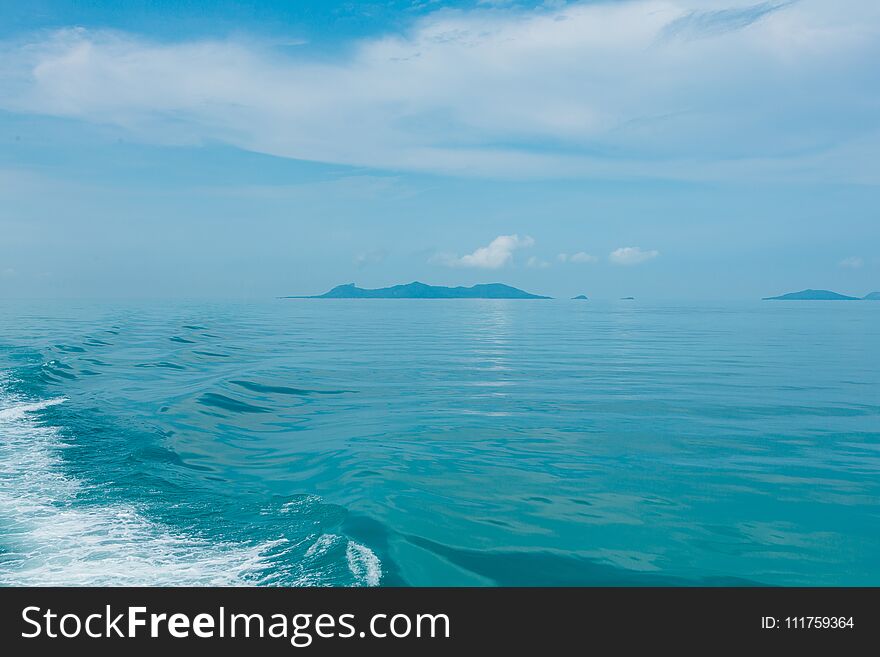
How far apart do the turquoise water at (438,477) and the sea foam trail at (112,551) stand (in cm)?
4

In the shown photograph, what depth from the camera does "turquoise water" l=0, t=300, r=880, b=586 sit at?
7.75 m

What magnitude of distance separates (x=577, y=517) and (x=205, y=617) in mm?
5456

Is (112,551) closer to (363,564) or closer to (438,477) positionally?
(363,564)

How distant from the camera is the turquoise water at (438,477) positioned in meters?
7.75

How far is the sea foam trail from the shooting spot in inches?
285

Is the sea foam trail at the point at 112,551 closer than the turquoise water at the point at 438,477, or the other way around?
the sea foam trail at the point at 112,551

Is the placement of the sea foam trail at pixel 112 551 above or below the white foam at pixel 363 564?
below

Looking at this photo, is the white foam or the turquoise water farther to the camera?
the turquoise water

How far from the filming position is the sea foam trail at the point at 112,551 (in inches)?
285

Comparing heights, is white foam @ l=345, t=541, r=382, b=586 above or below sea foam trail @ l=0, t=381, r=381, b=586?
above

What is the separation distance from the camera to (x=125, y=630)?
5.79 meters

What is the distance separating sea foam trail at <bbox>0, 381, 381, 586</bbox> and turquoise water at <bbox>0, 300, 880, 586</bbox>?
0.12 feet

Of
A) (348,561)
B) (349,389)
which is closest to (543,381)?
(349,389)

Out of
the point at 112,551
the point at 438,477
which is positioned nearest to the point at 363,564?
the point at 112,551
